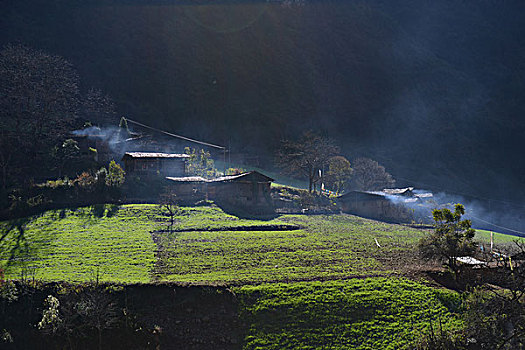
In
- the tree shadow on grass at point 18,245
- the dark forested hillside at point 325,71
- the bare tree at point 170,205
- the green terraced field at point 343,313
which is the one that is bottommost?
the green terraced field at point 343,313

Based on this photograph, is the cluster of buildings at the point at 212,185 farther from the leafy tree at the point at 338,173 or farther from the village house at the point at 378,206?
the leafy tree at the point at 338,173

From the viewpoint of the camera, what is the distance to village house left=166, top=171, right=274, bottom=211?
166 ft

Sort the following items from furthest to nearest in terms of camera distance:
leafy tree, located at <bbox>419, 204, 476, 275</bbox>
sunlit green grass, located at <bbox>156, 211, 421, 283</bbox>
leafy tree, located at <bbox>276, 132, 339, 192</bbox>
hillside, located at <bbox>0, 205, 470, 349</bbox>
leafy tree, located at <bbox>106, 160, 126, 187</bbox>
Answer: leafy tree, located at <bbox>276, 132, 339, 192</bbox>
leafy tree, located at <bbox>106, 160, 126, 187</bbox>
leafy tree, located at <bbox>419, 204, 476, 275</bbox>
sunlit green grass, located at <bbox>156, 211, 421, 283</bbox>
hillside, located at <bbox>0, 205, 470, 349</bbox>

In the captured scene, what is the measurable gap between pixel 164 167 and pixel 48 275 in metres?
31.3

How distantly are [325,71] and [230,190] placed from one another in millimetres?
107442

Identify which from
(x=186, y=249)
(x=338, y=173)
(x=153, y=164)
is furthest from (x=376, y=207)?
(x=186, y=249)

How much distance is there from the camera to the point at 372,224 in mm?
49000

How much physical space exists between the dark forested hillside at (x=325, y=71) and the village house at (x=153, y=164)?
46.9 metres

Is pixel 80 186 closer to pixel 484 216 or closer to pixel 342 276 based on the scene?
pixel 342 276

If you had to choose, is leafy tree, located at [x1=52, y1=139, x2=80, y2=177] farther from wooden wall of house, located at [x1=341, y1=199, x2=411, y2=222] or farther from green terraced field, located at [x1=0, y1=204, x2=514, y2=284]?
wooden wall of house, located at [x1=341, y1=199, x2=411, y2=222]

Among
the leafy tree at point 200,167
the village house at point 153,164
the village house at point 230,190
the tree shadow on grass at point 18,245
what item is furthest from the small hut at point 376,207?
the tree shadow on grass at point 18,245

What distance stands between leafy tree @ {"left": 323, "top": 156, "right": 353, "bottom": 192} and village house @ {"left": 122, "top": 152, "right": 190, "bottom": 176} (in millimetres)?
27245

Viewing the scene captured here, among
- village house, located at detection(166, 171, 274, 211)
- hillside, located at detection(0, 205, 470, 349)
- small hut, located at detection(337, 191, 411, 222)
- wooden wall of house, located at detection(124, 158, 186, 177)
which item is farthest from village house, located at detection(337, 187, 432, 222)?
wooden wall of house, located at detection(124, 158, 186, 177)

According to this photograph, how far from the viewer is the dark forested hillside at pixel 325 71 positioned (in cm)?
11275
